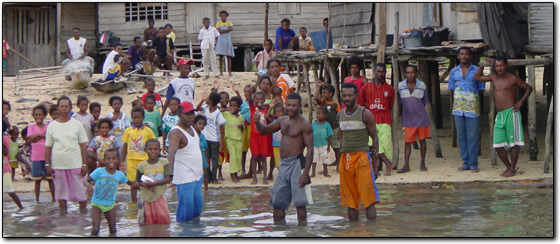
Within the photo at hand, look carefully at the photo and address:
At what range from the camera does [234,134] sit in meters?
12.0

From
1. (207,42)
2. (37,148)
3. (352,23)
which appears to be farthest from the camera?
(207,42)

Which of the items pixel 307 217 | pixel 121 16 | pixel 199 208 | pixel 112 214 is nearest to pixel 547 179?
pixel 307 217

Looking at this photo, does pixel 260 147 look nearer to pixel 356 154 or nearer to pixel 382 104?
pixel 382 104

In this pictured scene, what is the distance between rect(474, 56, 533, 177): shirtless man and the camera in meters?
11.3

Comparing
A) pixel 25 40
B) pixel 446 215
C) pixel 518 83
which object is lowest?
pixel 446 215

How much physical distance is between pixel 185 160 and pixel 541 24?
21.0 ft

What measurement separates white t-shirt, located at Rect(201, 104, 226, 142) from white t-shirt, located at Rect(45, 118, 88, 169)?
241 centimetres

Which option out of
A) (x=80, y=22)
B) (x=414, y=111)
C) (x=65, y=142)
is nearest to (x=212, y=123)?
(x=65, y=142)

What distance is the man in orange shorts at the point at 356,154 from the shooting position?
27.1 feet

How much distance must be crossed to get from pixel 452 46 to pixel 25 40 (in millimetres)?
17089

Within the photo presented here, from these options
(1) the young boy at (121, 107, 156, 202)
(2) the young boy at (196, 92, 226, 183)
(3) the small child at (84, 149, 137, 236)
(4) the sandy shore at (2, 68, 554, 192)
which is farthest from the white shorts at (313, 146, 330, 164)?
(3) the small child at (84, 149, 137, 236)

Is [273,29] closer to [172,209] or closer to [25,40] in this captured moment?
[25,40]

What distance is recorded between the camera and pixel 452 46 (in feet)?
41.5

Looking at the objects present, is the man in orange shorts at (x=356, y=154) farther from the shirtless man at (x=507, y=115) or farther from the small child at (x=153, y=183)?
the shirtless man at (x=507, y=115)
